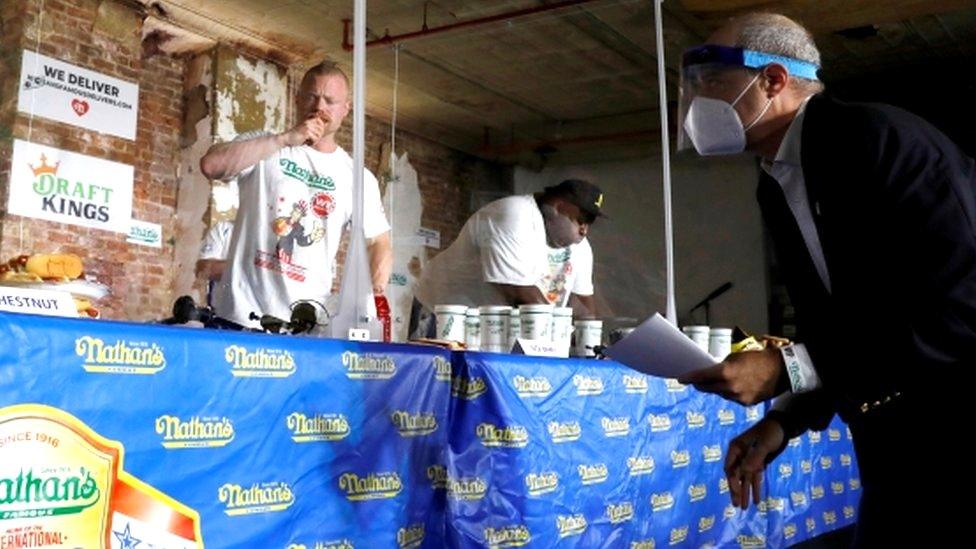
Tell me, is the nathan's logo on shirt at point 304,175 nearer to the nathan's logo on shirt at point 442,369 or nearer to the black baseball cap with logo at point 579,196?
the black baseball cap with logo at point 579,196

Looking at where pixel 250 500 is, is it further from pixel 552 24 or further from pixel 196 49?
pixel 196 49

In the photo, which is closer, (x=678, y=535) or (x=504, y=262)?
(x=678, y=535)

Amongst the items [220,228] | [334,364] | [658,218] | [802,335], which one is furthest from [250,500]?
[658,218]

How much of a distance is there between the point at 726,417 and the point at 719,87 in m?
1.52

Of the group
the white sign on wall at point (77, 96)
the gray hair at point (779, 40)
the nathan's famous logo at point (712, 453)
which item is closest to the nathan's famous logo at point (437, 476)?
the gray hair at point (779, 40)

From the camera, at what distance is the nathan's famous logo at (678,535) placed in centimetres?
239

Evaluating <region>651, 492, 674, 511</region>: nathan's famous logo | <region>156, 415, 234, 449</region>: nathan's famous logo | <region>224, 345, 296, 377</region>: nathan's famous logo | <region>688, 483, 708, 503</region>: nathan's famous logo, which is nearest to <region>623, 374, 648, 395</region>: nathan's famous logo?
<region>651, 492, 674, 511</region>: nathan's famous logo

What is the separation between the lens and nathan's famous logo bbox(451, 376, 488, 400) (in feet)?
5.73

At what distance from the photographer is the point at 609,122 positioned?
6.52 metres

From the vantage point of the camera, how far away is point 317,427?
1.41 meters

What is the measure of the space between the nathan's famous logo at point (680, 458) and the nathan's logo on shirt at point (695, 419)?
0.08m

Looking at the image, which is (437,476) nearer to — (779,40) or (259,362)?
(259,362)

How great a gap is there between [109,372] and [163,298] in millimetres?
5180

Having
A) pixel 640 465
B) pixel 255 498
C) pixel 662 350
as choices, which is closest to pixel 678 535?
pixel 640 465
